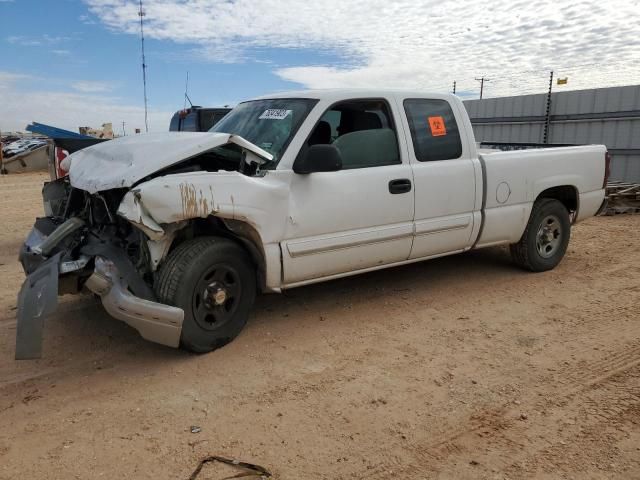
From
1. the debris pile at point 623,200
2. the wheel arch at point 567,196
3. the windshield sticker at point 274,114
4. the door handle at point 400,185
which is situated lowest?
the debris pile at point 623,200

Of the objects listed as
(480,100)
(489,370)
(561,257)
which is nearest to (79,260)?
(489,370)

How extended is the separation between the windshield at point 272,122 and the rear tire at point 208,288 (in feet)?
2.75

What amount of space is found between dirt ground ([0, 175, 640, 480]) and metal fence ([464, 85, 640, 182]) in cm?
618

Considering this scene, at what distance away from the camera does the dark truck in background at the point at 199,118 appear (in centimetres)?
993

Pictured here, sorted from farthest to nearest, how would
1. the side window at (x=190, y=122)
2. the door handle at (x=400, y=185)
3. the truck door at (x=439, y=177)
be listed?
1. the side window at (x=190, y=122)
2. the truck door at (x=439, y=177)
3. the door handle at (x=400, y=185)

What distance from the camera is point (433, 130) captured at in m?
5.04

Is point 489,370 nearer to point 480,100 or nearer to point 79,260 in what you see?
point 79,260

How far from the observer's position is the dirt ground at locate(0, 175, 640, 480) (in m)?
2.78

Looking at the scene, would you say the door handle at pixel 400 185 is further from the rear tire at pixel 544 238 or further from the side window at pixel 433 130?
the rear tire at pixel 544 238

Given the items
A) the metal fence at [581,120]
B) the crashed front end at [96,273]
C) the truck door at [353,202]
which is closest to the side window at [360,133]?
the truck door at [353,202]

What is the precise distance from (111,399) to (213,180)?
156 cm

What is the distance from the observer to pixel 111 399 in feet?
11.0

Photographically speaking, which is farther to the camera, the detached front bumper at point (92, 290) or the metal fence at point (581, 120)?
the metal fence at point (581, 120)

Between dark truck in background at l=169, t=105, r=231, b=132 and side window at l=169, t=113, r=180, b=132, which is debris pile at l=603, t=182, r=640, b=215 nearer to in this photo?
dark truck in background at l=169, t=105, r=231, b=132
